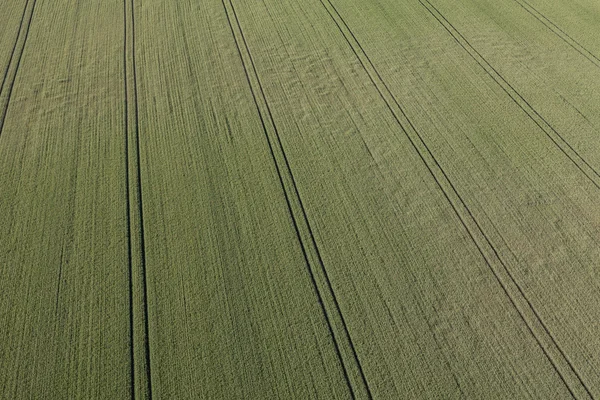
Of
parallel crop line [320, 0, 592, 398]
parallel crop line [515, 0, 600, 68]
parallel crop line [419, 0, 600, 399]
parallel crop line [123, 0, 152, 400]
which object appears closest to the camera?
parallel crop line [419, 0, 600, 399]

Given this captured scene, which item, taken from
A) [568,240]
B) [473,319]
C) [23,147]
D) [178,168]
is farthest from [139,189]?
[568,240]

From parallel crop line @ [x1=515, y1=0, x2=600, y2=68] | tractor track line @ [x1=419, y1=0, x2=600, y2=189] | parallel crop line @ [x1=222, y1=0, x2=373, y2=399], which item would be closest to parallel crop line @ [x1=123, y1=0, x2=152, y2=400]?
parallel crop line @ [x1=222, y1=0, x2=373, y2=399]

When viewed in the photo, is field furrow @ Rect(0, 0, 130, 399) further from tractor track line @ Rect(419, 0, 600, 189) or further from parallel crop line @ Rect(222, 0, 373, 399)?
tractor track line @ Rect(419, 0, 600, 189)

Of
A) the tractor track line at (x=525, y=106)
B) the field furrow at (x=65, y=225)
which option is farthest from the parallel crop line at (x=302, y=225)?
the tractor track line at (x=525, y=106)

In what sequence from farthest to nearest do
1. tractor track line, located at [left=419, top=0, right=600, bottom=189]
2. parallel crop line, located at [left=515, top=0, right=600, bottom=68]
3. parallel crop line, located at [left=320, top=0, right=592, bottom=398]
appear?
parallel crop line, located at [left=515, top=0, right=600, bottom=68], tractor track line, located at [left=419, top=0, right=600, bottom=189], parallel crop line, located at [left=320, top=0, right=592, bottom=398]

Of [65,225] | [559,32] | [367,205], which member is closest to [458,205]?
[367,205]
